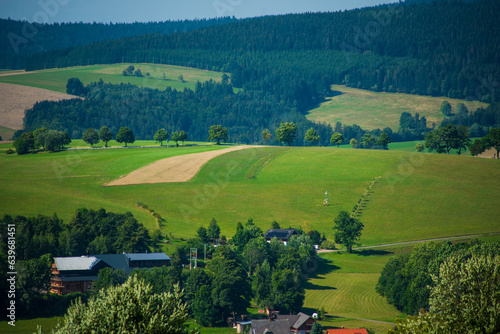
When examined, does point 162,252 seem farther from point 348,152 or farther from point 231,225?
point 348,152

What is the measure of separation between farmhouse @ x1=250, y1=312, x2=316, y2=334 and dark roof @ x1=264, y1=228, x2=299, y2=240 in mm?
30620

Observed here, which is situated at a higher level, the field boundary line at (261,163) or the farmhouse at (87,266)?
the field boundary line at (261,163)

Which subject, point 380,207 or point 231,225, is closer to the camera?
point 231,225

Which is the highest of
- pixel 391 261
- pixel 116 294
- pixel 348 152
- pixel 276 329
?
pixel 348 152

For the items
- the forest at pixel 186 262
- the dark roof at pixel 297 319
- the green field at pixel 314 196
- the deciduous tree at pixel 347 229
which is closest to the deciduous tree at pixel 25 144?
the green field at pixel 314 196

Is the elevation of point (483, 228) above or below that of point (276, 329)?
above

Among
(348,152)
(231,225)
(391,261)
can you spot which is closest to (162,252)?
(231,225)

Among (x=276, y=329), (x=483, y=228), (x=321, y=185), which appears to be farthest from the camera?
(x=321, y=185)

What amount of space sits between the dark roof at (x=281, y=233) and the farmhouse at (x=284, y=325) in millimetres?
30620

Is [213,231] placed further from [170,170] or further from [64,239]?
[170,170]

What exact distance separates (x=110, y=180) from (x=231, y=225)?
39491 mm

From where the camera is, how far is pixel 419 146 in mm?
186500

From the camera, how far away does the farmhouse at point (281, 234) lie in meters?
102

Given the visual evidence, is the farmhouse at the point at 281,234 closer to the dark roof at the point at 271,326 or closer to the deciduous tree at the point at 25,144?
the dark roof at the point at 271,326
